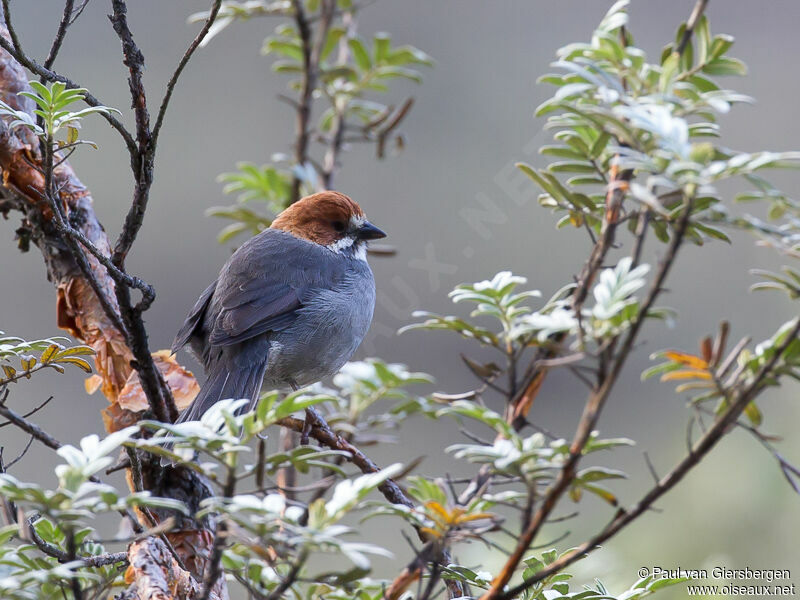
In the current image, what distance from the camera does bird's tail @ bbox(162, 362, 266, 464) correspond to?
9.86 ft

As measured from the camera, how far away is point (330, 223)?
3.99 metres

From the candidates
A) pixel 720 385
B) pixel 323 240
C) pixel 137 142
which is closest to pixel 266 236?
pixel 323 240

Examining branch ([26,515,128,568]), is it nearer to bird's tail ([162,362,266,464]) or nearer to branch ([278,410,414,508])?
branch ([278,410,414,508])

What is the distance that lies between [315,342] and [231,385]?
46 centimetres

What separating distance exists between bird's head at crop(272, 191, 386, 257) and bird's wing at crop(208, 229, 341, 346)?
0.12 m

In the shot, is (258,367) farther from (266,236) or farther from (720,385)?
(720,385)

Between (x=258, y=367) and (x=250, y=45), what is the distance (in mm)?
7771

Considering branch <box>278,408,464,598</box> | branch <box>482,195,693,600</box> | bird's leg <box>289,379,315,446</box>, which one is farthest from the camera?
bird's leg <box>289,379,315,446</box>

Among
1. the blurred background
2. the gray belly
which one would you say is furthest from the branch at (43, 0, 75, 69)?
the blurred background

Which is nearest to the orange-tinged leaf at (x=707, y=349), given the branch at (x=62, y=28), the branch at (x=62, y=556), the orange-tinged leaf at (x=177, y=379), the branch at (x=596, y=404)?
the branch at (x=596, y=404)

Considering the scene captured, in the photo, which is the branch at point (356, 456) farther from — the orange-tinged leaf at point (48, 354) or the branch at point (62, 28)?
the branch at point (62, 28)

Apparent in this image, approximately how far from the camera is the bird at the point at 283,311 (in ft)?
10.8

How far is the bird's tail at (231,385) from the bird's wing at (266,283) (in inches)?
4.7

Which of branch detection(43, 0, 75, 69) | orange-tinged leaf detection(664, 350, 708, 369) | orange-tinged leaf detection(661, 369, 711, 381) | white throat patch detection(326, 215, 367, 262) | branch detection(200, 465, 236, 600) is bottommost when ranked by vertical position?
branch detection(200, 465, 236, 600)
